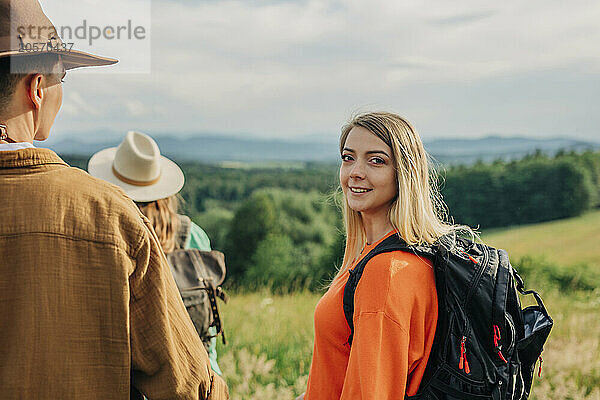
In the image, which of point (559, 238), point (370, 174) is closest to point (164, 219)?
point (370, 174)

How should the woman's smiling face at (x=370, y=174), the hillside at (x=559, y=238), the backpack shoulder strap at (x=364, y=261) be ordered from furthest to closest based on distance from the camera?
the hillside at (x=559, y=238) < the woman's smiling face at (x=370, y=174) < the backpack shoulder strap at (x=364, y=261)

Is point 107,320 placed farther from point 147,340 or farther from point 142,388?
point 142,388

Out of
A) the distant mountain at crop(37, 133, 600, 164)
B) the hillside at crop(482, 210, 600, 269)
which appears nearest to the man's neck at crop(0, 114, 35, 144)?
the hillside at crop(482, 210, 600, 269)

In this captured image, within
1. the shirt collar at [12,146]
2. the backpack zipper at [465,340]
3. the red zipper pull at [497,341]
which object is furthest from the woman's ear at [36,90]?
the red zipper pull at [497,341]

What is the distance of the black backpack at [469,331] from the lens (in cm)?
196

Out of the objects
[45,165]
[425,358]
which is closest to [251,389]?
[425,358]

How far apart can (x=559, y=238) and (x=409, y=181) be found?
8.51 meters

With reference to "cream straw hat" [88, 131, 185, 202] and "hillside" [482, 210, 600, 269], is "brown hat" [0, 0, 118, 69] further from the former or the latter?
"hillside" [482, 210, 600, 269]

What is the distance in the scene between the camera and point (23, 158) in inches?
61.1

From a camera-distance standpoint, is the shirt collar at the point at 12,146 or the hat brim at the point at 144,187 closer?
the shirt collar at the point at 12,146

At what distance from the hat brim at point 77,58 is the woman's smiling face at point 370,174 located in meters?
1.02

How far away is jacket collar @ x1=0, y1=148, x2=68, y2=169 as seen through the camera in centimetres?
154

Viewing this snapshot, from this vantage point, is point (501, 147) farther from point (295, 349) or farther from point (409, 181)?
point (409, 181)

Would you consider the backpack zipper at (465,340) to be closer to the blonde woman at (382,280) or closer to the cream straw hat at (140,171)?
the blonde woman at (382,280)
